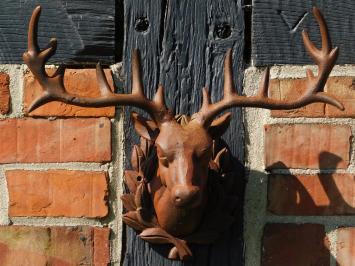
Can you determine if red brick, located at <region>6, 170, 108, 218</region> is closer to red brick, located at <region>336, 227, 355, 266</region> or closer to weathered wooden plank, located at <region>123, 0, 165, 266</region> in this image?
weathered wooden plank, located at <region>123, 0, 165, 266</region>

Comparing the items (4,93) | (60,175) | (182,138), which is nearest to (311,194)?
(182,138)

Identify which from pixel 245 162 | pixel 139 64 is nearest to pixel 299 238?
pixel 245 162

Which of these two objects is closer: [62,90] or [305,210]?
[62,90]

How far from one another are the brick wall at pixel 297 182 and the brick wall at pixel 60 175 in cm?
24

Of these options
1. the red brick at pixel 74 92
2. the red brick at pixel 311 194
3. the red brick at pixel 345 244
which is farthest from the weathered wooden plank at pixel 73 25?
the red brick at pixel 345 244

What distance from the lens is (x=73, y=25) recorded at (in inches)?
43.6

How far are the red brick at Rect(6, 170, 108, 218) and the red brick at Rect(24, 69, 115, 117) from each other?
10 centimetres

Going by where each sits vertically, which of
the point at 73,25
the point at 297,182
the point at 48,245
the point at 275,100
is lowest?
the point at 48,245

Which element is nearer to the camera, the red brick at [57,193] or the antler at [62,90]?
the antler at [62,90]

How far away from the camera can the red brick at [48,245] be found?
3.62ft

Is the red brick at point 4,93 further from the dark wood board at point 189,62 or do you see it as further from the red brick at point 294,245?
the red brick at point 294,245

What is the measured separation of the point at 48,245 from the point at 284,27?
0.54 m

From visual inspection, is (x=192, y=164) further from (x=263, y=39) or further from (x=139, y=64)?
(x=263, y=39)

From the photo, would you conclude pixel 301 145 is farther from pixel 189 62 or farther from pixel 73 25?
pixel 73 25
